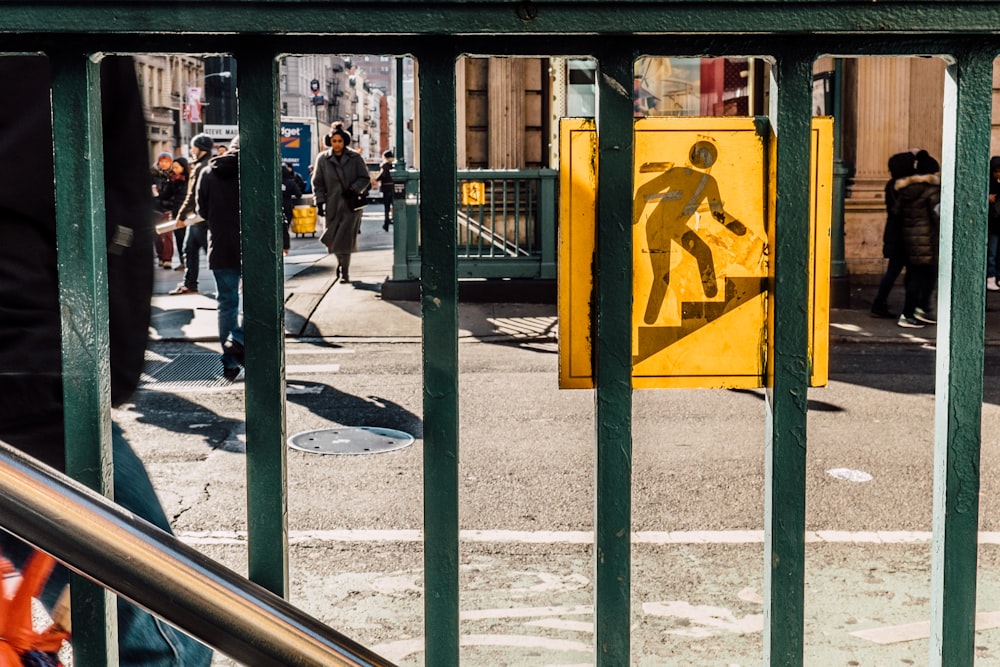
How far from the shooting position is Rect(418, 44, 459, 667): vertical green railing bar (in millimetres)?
1471

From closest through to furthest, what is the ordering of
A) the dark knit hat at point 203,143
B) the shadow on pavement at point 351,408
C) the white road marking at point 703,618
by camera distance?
the white road marking at point 703,618 → the shadow on pavement at point 351,408 → the dark knit hat at point 203,143

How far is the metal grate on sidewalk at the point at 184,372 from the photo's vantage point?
8805 millimetres

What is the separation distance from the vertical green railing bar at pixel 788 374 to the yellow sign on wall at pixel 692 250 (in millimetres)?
26

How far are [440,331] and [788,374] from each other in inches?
17.2

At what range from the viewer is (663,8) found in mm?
1433

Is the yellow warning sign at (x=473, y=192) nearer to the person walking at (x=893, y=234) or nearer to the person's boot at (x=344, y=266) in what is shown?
the person's boot at (x=344, y=266)

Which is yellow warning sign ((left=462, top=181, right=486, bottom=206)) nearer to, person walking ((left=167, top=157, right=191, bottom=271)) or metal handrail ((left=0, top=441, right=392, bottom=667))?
person walking ((left=167, top=157, right=191, bottom=271))

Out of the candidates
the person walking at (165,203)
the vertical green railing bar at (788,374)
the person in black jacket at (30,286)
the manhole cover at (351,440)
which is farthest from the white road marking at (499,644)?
the person walking at (165,203)

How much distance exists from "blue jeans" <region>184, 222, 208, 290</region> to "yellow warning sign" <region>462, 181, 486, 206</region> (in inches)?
124

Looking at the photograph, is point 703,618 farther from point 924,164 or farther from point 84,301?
point 924,164

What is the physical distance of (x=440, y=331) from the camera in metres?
1.50

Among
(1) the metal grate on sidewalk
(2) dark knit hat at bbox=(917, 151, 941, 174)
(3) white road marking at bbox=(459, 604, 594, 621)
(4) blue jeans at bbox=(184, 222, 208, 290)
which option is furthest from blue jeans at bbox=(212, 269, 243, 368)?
(2) dark knit hat at bbox=(917, 151, 941, 174)

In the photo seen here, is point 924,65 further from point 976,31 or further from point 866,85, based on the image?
point 976,31

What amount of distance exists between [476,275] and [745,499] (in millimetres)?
8165
